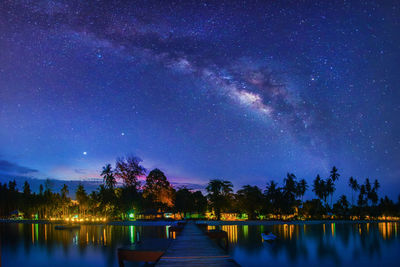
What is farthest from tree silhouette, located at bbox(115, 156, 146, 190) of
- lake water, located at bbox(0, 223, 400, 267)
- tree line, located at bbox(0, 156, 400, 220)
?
lake water, located at bbox(0, 223, 400, 267)

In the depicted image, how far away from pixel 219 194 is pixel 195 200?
25.3 metres

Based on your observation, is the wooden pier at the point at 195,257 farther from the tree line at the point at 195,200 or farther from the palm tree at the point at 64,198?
the palm tree at the point at 64,198

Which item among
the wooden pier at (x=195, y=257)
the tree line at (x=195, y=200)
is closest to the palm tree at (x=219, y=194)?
the tree line at (x=195, y=200)

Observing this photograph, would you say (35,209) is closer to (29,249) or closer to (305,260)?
(29,249)

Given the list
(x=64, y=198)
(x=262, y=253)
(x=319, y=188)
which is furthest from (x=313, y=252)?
(x=64, y=198)

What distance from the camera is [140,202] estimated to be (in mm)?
70750

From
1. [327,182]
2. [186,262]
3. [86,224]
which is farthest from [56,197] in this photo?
[186,262]

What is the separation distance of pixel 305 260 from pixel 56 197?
109403mm

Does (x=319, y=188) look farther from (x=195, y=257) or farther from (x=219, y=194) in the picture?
(x=195, y=257)

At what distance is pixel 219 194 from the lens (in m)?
73.9

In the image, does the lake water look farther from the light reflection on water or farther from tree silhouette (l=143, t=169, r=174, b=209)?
tree silhouette (l=143, t=169, r=174, b=209)

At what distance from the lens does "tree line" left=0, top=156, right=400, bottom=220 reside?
71812 millimetres

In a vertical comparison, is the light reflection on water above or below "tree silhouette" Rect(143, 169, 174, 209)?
below

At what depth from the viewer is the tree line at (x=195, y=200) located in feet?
236
